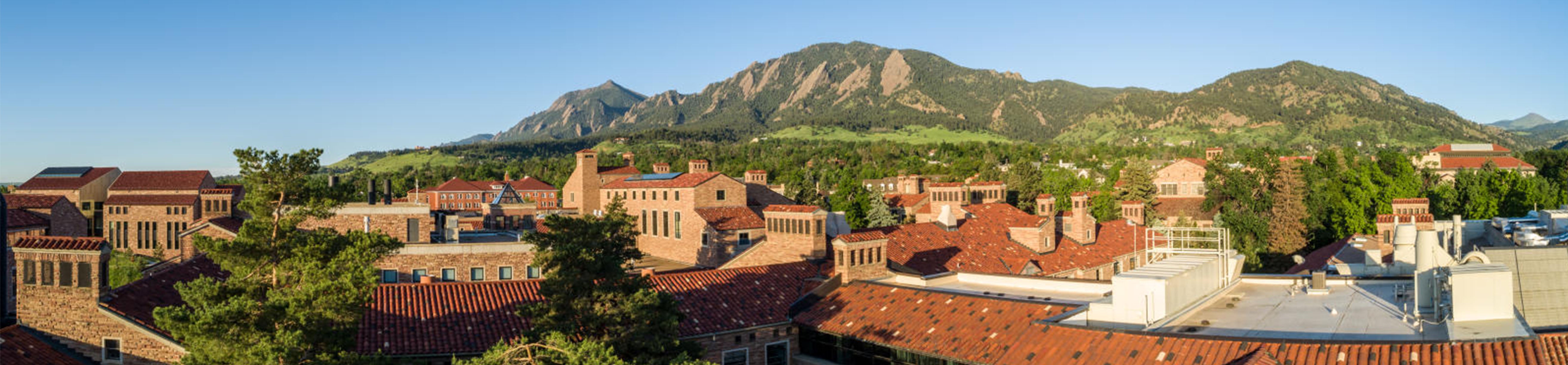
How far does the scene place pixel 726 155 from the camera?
169 meters

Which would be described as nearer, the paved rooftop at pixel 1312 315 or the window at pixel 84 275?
the paved rooftop at pixel 1312 315

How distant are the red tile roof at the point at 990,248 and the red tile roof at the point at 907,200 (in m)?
19.8

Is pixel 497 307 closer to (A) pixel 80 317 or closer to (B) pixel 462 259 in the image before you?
(A) pixel 80 317

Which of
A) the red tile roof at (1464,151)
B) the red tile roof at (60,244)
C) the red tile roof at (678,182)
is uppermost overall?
the red tile roof at (1464,151)

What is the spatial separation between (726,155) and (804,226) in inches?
5436

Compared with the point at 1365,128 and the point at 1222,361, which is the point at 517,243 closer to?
the point at 1222,361

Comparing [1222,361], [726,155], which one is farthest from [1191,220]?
[726,155]

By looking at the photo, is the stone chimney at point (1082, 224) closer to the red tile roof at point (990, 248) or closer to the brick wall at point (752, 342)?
the red tile roof at point (990, 248)

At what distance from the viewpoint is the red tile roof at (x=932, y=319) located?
1953 centimetres

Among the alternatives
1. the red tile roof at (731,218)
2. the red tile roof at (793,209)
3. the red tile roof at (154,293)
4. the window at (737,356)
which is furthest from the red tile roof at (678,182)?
the red tile roof at (154,293)

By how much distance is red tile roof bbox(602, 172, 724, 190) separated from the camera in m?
44.0

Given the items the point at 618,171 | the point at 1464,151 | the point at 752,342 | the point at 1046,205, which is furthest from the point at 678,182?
the point at 1464,151

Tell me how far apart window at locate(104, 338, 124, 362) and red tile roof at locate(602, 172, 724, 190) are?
25675mm

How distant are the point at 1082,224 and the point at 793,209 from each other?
22174mm
